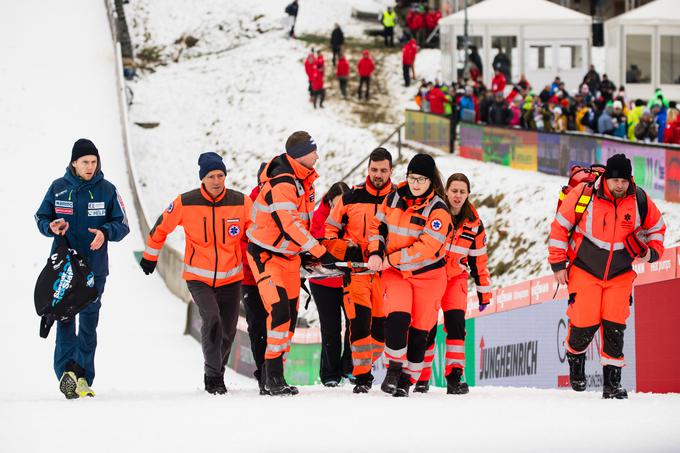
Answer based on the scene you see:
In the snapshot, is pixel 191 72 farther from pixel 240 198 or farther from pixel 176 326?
pixel 240 198

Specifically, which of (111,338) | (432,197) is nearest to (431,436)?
(432,197)

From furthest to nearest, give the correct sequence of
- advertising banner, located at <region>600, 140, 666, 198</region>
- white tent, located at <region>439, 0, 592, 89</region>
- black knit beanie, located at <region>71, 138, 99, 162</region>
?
white tent, located at <region>439, 0, 592, 89</region>, advertising banner, located at <region>600, 140, 666, 198</region>, black knit beanie, located at <region>71, 138, 99, 162</region>

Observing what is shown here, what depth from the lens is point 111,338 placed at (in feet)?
60.4

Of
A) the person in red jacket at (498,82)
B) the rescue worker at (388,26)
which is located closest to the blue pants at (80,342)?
the person in red jacket at (498,82)

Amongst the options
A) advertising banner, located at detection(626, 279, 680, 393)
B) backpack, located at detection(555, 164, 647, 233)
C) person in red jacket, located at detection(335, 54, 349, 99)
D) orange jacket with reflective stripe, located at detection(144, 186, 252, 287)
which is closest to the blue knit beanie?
orange jacket with reflective stripe, located at detection(144, 186, 252, 287)

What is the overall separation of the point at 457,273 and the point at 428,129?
18.5 m

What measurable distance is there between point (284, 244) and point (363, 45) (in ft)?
105

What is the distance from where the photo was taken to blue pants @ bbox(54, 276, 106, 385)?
9.94 metres

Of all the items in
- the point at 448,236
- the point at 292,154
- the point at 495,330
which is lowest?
the point at 495,330

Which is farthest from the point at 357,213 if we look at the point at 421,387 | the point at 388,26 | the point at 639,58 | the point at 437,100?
the point at 388,26

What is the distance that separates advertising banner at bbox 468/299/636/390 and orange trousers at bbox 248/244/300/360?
12.4 ft

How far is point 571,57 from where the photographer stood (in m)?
34.1

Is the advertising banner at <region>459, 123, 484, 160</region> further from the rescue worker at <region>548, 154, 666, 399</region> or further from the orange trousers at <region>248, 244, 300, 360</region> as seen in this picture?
the orange trousers at <region>248, 244, 300, 360</region>

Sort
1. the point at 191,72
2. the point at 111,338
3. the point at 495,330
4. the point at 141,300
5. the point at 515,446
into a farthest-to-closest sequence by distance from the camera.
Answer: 1. the point at 191,72
2. the point at 141,300
3. the point at 111,338
4. the point at 495,330
5. the point at 515,446
